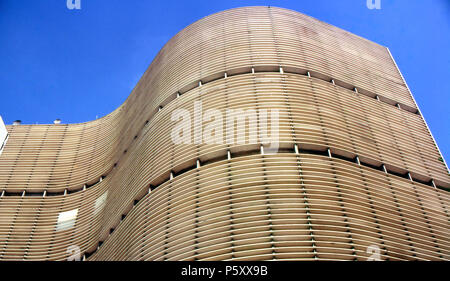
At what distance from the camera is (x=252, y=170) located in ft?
49.6

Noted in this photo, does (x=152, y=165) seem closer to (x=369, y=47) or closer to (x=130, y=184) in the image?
(x=130, y=184)

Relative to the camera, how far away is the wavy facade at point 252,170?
1389 cm

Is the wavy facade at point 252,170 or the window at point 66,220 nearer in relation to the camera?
the wavy facade at point 252,170

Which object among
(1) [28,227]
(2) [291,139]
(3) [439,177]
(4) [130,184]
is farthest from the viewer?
(1) [28,227]

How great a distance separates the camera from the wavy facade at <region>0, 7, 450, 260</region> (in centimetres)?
1389

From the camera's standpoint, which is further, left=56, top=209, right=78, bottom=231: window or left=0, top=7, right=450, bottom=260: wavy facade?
left=56, top=209, right=78, bottom=231: window

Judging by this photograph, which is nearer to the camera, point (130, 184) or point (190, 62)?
point (130, 184)

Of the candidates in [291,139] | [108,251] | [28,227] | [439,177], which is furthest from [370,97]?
[28,227]

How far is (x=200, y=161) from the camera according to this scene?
16.7 metres

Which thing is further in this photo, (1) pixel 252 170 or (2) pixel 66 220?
(2) pixel 66 220

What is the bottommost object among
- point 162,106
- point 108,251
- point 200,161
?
point 108,251

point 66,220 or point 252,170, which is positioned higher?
point 66,220
